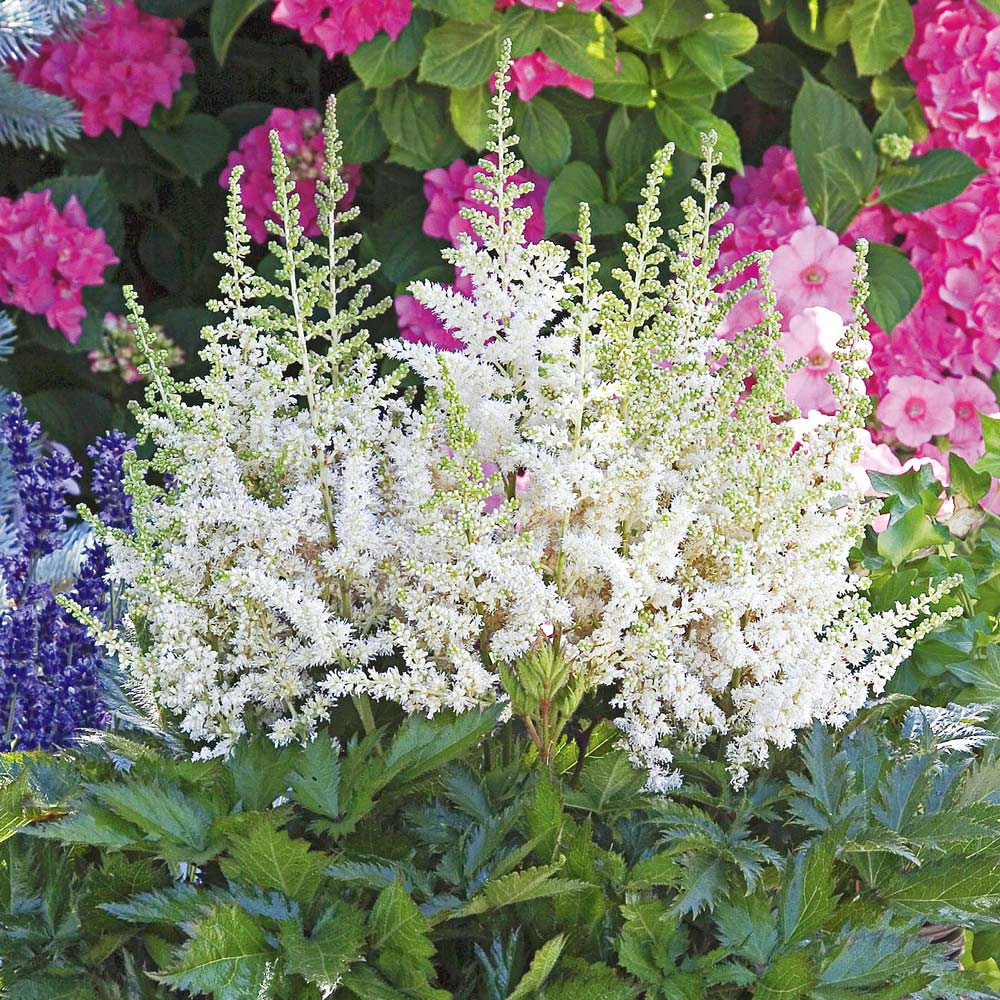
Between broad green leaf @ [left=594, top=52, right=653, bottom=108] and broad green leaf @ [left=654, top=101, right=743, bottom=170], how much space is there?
1.3 inches

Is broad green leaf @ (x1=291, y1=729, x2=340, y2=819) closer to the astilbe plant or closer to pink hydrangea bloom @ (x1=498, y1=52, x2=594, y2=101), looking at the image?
the astilbe plant

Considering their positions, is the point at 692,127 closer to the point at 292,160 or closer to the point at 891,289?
the point at 891,289

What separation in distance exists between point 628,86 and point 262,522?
114 cm

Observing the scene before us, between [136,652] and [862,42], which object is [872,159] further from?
[136,652]

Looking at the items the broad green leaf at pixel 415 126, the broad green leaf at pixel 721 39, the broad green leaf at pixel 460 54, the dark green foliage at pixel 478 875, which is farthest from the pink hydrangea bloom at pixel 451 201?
the dark green foliage at pixel 478 875

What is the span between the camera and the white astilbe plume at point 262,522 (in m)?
0.74

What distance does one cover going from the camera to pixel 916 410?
1474 mm

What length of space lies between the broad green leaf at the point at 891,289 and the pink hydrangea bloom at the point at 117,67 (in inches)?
44.7

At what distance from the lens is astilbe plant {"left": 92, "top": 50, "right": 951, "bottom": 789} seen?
74cm

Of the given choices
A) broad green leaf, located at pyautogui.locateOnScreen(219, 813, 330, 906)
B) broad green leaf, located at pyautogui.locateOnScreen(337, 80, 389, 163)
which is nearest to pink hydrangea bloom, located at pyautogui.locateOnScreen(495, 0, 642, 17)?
broad green leaf, located at pyautogui.locateOnScreen(337, 80, 389, 163)

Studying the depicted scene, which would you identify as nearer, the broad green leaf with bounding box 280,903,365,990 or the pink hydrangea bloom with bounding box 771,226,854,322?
the broad green leaf with bounding box 280,903,365,990

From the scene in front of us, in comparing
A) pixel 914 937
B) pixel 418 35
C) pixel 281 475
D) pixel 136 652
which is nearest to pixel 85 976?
pixel 136 652

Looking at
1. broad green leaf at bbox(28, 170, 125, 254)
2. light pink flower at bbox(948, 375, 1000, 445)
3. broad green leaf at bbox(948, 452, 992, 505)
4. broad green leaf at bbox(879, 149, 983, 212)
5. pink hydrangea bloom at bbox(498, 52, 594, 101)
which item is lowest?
light pink flower at bbox(948, 375, 1000, 445)

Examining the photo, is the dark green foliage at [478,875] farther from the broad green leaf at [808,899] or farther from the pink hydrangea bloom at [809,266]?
the pink hydrangea bloom at [809,266]
